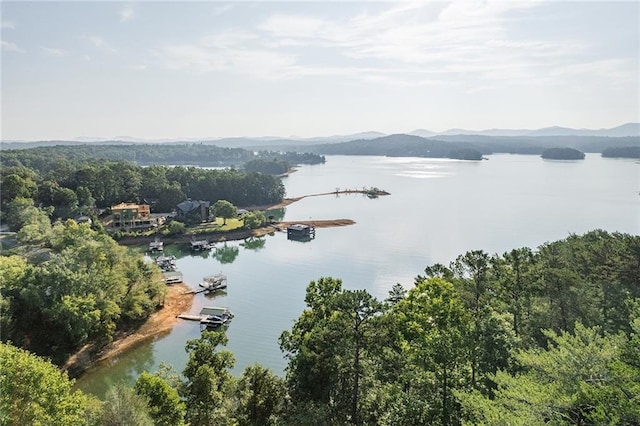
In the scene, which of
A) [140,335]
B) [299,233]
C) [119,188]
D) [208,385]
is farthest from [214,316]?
[119,188]

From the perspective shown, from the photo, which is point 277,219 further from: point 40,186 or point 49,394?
point 49,394

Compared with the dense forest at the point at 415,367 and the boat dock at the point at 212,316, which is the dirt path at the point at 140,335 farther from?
the dense forest at the point at 415,367

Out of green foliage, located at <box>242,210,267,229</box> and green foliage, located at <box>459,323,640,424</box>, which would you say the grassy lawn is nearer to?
green foliage, located at <box>242,210,267,229</box>

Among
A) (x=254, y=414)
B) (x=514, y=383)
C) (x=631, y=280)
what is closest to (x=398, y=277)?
(x=631, y=280)

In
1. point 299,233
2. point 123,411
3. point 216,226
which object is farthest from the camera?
point 216,226

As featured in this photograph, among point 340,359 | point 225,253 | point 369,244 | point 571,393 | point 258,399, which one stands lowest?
point 225,253

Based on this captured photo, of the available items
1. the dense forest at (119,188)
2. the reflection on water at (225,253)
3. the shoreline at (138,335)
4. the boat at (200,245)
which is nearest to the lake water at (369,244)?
the reflection on water at (225,253)

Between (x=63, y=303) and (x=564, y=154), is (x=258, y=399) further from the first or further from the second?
(x=564, y=154)

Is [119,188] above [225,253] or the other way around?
above
